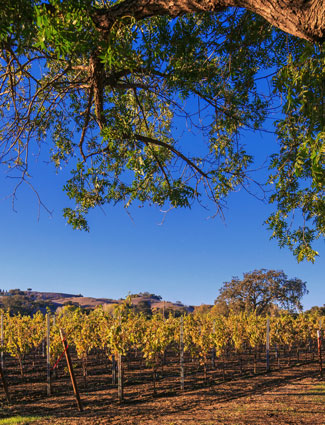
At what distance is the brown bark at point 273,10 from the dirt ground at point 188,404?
21.3 feet

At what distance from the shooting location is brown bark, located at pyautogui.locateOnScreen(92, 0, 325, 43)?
238 cm

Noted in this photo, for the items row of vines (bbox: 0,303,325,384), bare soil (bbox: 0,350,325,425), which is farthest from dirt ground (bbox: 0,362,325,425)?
row of vines (bbox: 0,303,325,384)

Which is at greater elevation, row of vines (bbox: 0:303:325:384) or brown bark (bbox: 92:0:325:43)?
brown bark (bbox: 92:0:325:43)

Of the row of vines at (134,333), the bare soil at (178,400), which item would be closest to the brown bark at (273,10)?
the bare soil at (178,400)

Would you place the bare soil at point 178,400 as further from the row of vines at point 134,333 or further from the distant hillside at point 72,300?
the distant hillside at point 72,300

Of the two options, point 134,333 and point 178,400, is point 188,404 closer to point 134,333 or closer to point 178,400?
point 178,400

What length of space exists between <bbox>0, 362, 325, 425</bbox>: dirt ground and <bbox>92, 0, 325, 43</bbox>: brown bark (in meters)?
6.50

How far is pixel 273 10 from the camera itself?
2.54 metres

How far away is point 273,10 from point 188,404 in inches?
342

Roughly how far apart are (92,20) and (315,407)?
878 cm

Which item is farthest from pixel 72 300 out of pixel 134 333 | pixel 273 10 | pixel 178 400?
pixel 273 10

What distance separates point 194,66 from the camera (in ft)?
15.6

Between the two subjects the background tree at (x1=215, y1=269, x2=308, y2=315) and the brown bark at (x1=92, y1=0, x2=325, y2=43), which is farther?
the background tree at (x1=215, y1=269, x2=308, y2=315)

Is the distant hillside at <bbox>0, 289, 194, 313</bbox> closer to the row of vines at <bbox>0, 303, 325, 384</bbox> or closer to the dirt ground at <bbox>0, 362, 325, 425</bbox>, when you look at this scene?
the row of vines at <bbox>0, 303, 325, 384</bbox>
